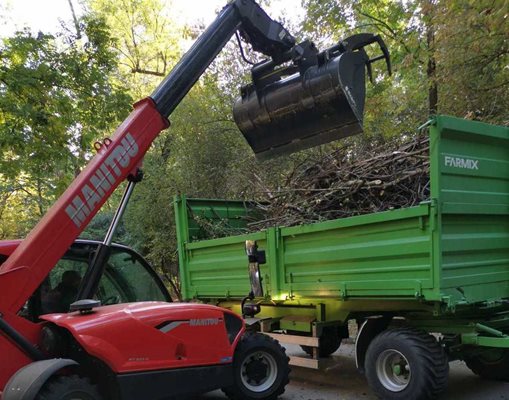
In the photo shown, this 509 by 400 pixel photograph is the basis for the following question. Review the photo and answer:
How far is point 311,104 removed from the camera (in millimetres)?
4934

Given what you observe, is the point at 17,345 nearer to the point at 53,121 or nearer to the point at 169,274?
the point at 53,121

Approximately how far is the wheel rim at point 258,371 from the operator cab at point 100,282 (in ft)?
3.33

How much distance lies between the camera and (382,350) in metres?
4.60

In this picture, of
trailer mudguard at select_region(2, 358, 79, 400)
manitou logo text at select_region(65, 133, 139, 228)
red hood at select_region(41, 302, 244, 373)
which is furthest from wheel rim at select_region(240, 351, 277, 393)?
manitou logo text at select_region(65, 133, 139, 228)

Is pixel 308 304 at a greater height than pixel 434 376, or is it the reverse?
pixel 308 304

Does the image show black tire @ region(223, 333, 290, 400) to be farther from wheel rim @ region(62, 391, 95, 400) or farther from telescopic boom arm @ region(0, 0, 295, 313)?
telescopic boom arm @ region(0, 0, 295, 313)

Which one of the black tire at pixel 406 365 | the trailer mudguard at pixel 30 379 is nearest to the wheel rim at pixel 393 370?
the black tire at pixel 406 365

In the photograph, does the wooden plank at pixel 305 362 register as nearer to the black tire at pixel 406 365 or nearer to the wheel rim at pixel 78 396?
the black tire at pixel 406 365

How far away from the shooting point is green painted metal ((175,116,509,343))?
4117 mm

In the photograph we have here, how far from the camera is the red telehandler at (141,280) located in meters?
3.57

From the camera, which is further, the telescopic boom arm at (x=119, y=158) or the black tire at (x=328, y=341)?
the black tire at (x=328, y=341)

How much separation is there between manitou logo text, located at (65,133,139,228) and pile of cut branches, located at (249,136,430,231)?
2.24m

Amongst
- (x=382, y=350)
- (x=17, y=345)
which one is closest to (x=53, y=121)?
(x=17, y=345)

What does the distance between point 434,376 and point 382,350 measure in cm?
52
